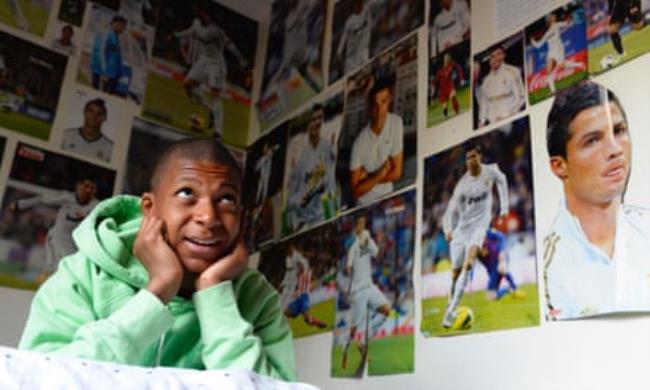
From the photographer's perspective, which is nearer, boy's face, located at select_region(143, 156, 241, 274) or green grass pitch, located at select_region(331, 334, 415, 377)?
boy's face, located at select_region(143, 156, 241, 274)

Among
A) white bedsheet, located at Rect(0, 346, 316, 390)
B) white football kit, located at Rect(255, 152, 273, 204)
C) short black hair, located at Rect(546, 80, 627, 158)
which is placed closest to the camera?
white bedsheet, located at Rect(0, 346, 316, 390)

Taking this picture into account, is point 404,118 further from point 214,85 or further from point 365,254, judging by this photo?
point 214,85

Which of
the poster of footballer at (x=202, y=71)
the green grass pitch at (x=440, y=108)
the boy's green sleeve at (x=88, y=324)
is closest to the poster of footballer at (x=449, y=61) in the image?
the green grass pitch at (x=440, y=108)

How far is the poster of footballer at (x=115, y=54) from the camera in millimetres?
1378

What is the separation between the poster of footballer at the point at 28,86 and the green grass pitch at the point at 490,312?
85 centimetres

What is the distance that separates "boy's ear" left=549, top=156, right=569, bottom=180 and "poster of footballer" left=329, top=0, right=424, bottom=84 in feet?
1.33

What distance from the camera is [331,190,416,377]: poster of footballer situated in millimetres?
946

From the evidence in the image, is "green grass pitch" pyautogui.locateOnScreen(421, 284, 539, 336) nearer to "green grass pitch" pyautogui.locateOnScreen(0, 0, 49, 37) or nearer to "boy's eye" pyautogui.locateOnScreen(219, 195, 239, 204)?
"boy's eye" pyautogui.locateOnScreen(219, 195, 239, 204)

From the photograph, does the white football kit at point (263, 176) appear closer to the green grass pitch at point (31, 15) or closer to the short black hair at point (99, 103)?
the short black hair at point (99, 103)

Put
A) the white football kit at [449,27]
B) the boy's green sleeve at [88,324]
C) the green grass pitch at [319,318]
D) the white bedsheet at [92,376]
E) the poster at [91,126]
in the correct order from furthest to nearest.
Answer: the poster at [91,126] → the green grass pitch at [319,318] → the white football kit at [449,27] → the boy's green sleeve at [88,324] → the white bedsheet at [92,376]

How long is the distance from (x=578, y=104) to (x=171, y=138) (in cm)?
94

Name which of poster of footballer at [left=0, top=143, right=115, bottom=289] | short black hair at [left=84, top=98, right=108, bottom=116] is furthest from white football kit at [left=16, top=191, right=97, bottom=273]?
short black hair at [left=84, top=98, right=108, bottom=116]

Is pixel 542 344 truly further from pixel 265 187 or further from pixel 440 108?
pixel 265 187

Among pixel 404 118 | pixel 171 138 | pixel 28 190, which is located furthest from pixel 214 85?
pixel 404 118
